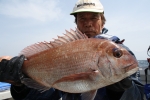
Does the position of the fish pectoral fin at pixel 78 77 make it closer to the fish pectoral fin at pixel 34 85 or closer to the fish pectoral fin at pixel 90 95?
the fish pectoral fin at pixel 90 95

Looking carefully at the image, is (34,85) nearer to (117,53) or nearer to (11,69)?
(11,69)

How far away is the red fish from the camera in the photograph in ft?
5.93

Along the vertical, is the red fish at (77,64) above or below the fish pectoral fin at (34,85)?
above

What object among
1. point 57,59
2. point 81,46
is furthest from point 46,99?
point 81,46

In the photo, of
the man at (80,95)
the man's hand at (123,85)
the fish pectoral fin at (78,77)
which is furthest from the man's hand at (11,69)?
the man's hand at (123,85)

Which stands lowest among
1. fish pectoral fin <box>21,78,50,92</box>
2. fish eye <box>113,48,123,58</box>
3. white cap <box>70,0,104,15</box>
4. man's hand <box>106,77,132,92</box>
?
man's hand <box>106,77,132,92</box>

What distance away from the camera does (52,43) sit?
6.96ft

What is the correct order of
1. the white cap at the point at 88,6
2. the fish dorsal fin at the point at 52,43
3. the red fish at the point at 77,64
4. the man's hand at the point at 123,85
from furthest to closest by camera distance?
the white cap at the point at 88,6, the man's hand at the point at 123,85, the fish dorsal fin at the point at 52,43, the red fish at the point at 77,64

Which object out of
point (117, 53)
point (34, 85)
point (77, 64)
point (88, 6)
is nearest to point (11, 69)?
point (34, 85)

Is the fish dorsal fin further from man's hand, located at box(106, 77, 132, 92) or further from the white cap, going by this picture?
the white cap

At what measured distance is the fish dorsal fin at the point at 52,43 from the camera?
2049 mm

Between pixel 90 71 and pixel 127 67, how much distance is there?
37 centimetres

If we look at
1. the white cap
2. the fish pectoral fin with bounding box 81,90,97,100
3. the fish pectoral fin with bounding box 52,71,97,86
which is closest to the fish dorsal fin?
the fish pectoral fin with bounding box 52,71,97,86

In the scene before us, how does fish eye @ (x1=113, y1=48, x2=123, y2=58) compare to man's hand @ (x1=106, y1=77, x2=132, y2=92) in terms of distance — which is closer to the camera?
fish eye @ (x1=113, y1=48, x2=123, y2=58)
